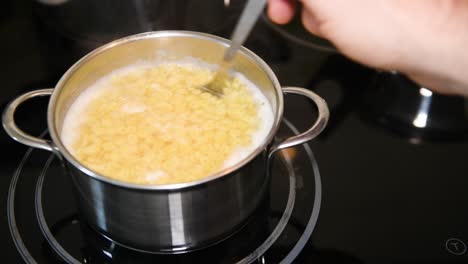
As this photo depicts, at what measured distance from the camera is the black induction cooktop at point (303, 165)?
75 centimetres

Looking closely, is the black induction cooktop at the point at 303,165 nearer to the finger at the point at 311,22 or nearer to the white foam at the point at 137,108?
the white foam at the point at 137,108

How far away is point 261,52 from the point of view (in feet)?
3.54

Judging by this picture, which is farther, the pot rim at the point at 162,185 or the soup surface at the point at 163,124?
the soup surface at the point at 163,124

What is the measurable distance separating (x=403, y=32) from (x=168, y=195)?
383mm

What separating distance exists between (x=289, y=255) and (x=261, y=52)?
481 millimetres

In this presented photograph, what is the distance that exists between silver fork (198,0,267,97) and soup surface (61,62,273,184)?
16mm

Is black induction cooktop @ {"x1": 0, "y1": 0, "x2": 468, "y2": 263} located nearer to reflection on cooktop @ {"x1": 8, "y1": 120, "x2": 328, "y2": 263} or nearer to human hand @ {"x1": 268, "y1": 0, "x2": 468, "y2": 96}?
reflection on cooktop @ {"x1": 8, "y1": 120, "x2": 328, "y2": 263}

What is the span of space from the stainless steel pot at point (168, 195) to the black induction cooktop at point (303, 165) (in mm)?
42

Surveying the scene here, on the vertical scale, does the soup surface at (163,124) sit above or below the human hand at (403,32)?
below

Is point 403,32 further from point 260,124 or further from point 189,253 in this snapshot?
point 189,253

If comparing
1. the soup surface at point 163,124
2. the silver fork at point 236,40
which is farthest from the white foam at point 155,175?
the silver fork at point 236,40

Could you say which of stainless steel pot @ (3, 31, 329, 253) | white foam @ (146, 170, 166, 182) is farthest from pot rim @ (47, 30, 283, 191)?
white foam @ (146, 170, 166, 182)

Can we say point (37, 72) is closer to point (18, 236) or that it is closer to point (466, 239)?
point (18, 236)

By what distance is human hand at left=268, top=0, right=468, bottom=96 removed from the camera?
693 mm
